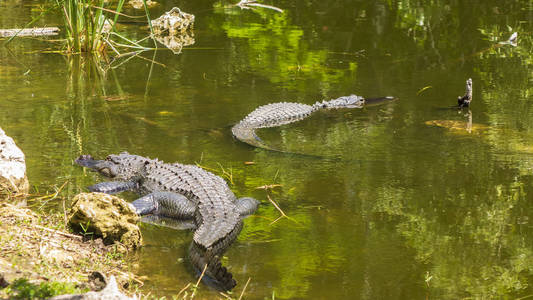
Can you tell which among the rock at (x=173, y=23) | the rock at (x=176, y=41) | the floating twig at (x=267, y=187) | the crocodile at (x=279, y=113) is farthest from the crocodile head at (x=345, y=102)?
the rock at (x=173, y=23)

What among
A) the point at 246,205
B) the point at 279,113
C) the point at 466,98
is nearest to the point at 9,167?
the point at 246,205

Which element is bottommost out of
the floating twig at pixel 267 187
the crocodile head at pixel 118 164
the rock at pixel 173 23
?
the floating twig at pixel 267 187

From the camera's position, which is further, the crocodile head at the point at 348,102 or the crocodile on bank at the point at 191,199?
the crocodile head at the point at 348,102

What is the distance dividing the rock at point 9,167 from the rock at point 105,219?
0.79 metres

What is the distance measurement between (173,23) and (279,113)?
17.2 feet

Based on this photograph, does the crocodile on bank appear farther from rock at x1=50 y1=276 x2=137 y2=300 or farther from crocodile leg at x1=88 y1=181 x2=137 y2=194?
rock at x1=50 y1=276 x2=137 y2=300

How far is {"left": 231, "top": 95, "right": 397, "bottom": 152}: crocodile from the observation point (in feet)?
22.2

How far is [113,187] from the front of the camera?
18.0 feet

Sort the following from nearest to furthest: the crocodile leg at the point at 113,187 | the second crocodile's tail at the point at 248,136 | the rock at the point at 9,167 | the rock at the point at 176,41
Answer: the rock at the point at 9,167, the crocodile leg at the point at 113,187, the second crocodile's tail at the point at 248,136, the rock at the point at 176,41

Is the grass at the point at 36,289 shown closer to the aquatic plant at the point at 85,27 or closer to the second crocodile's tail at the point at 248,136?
the second crocodile's tail at the point at 248,136

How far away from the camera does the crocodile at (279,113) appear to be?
6773 millimetres

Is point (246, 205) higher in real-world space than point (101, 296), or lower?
lower

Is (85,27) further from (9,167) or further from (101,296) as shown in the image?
(101,296)

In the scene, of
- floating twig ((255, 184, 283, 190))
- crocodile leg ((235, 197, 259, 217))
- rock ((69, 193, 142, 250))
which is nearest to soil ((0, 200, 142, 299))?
rock ((69, 193, 142, 250))
